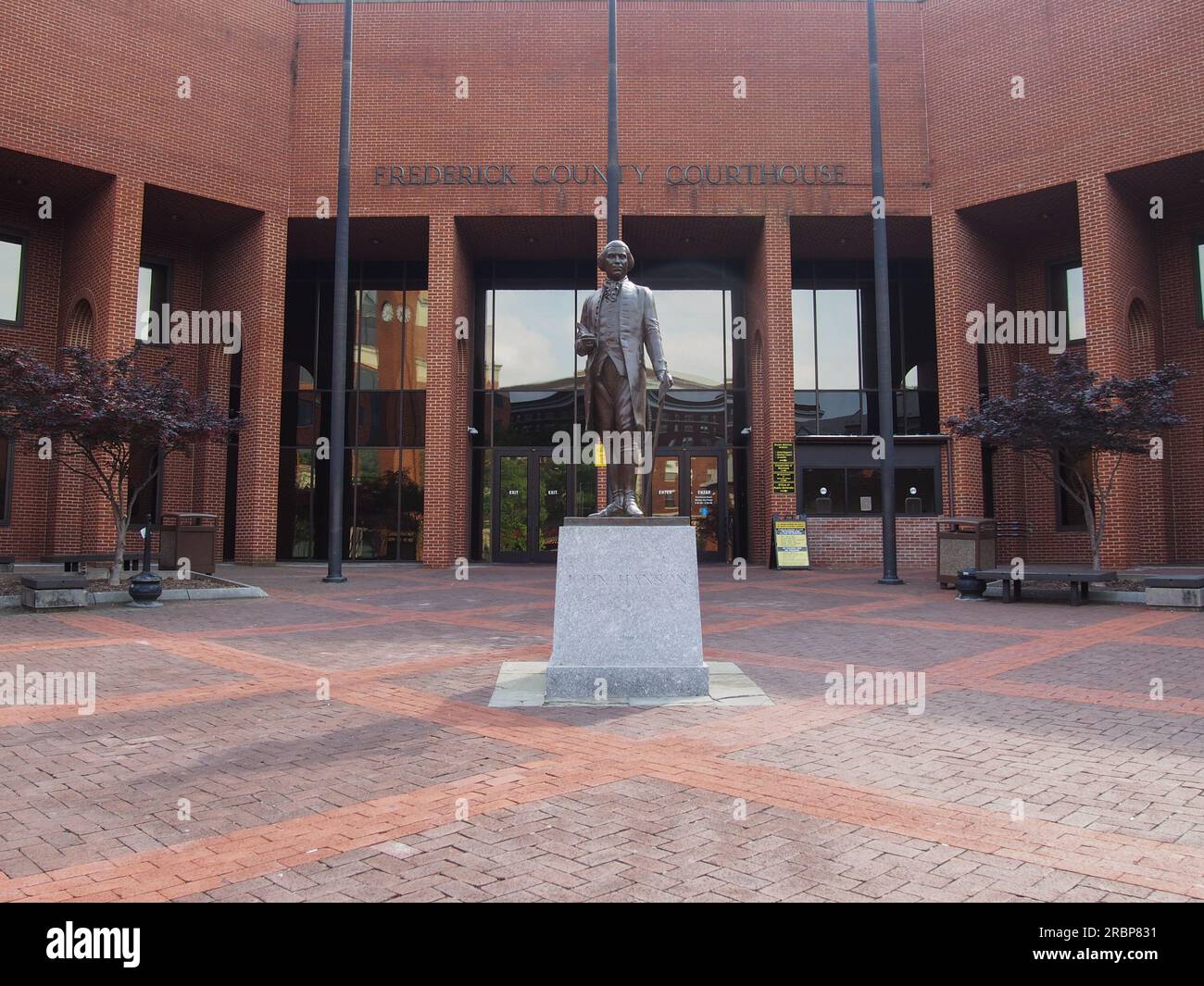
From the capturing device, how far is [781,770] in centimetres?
455

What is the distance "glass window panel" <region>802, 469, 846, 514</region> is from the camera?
2175 centimetres

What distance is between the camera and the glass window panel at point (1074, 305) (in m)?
22.0

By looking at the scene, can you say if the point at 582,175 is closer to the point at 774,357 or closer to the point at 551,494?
the point at 774,357

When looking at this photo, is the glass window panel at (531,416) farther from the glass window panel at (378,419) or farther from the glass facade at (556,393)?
the glass window panel at (378,419)

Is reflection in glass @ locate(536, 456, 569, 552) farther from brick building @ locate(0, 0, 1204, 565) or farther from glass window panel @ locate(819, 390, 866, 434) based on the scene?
glass window panel @ locate(819, 390, 866, 434)

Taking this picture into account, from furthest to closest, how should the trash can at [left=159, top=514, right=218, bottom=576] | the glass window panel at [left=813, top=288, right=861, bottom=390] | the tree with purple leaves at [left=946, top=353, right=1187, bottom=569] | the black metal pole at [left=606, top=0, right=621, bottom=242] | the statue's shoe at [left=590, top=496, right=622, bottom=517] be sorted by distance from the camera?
the glass window panel at [left=813, top=288, right=861, bottom=390] → the trash can at [left=159, top=514, right=218, bottom=576] → the black metal pole at [left=606, top=0, right=621, bottom=242] → the tree with purple leaves at [left=946, top=353, right=1187, bottom=569] → the statue's shoe at [left=590, top=496, right=622, bottom=517]

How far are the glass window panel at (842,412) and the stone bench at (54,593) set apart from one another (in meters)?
18.1

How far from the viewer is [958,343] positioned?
68.5ft

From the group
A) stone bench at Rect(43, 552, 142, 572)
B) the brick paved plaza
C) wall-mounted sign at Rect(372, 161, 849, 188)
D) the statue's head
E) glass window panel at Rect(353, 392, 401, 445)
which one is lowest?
A: the brick paved plaza

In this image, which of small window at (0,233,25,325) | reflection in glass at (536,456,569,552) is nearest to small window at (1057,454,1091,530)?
reflection in glass at (536,456,569,552)

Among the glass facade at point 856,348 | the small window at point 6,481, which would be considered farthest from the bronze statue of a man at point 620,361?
the small window at point 6,481

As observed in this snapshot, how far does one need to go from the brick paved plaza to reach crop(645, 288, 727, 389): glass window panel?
16.2m

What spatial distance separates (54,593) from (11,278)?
1283cm

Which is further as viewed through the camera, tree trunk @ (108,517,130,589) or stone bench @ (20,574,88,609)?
tree trunk @ (108,517,130,589)
